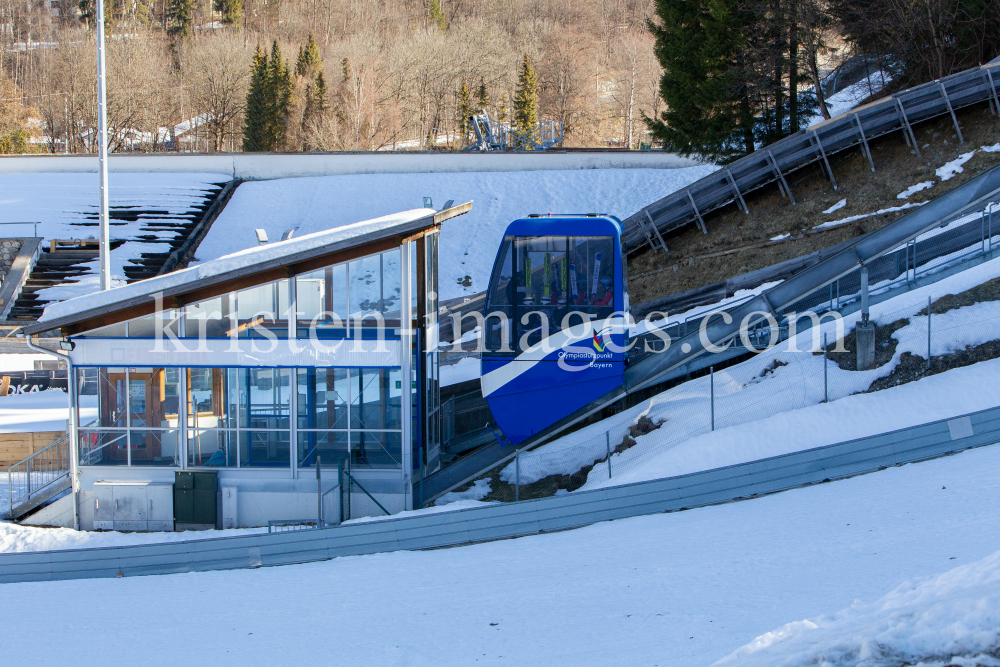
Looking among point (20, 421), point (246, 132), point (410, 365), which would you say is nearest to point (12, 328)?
point (20, 421)

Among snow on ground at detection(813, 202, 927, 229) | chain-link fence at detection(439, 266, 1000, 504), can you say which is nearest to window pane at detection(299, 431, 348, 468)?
chain-link fence at detection(439, 266, 1000, 504)

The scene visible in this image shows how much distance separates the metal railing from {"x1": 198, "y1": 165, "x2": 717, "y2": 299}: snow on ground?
15.7 m

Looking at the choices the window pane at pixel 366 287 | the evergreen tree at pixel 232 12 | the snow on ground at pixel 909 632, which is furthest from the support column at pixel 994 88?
the evergreen tree at pixel 232 12

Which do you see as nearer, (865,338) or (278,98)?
(865,338)

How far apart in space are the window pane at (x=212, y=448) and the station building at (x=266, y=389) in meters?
0.02

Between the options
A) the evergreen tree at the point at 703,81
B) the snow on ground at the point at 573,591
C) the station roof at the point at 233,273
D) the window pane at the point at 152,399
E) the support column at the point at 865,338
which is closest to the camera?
the snow on ground at the point at 573,591

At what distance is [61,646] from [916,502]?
995 centimetres

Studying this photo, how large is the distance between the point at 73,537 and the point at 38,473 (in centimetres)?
323

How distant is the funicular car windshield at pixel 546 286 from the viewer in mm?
14570

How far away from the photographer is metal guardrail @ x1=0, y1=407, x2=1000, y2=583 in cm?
1162

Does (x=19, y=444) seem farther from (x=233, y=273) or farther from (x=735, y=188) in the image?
(x=735, y=188)

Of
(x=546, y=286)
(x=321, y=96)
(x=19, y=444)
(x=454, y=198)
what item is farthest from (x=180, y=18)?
(x=546, y=286)

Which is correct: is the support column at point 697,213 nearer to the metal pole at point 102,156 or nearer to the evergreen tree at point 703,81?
the evergreen tree at point 703,81

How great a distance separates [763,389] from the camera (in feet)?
49.4
